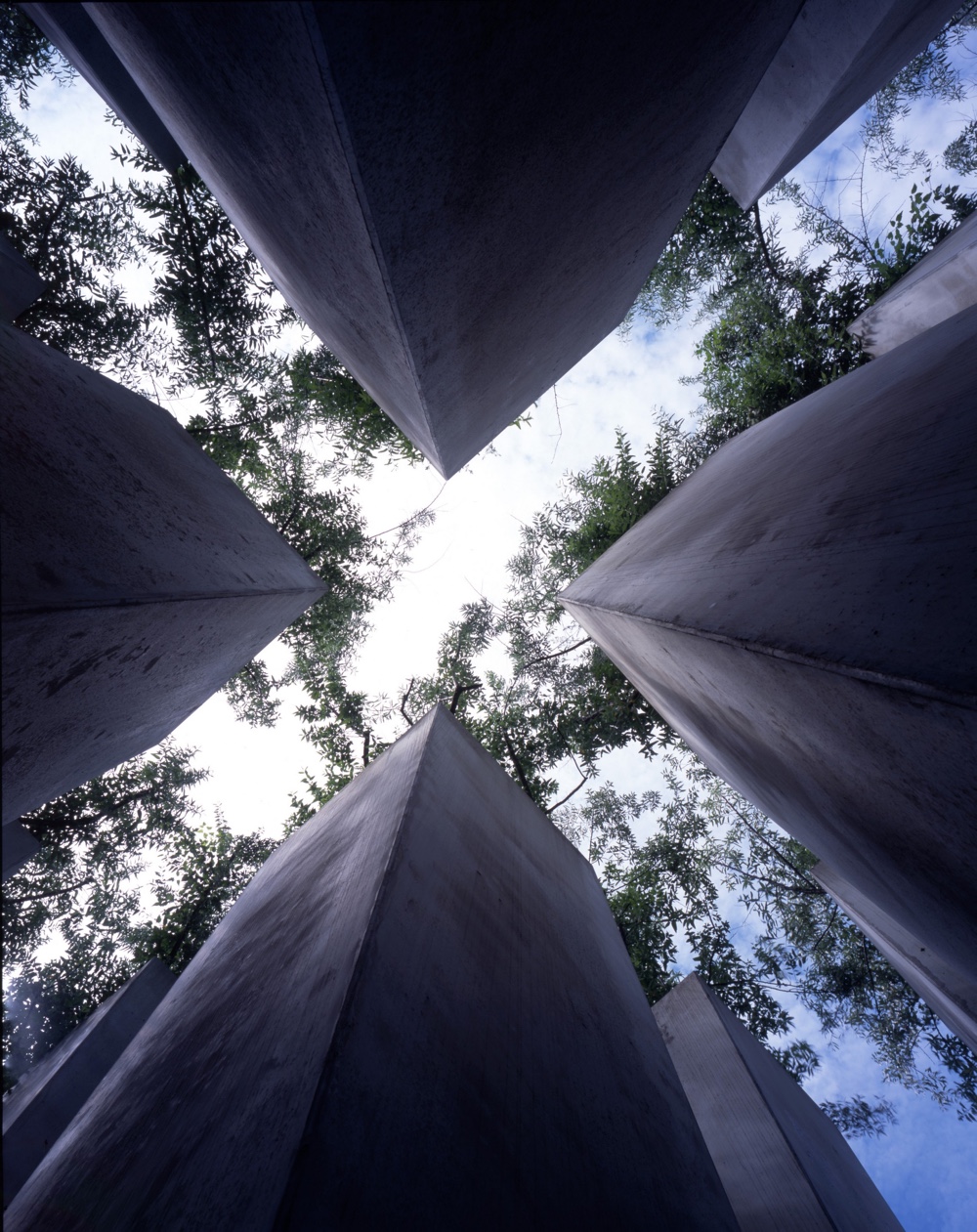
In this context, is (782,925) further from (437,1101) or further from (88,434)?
(88,434)

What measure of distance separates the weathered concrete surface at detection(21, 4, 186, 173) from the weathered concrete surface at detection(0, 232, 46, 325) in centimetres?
193

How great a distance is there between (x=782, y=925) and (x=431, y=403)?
1259 centimetres

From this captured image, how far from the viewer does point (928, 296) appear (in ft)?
20.3

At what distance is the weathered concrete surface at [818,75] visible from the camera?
188 inches

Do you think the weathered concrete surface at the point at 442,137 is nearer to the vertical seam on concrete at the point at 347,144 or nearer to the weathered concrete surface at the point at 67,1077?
the vertical seam on concrete at the point at 347,144

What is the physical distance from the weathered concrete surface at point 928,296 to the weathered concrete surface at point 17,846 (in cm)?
771

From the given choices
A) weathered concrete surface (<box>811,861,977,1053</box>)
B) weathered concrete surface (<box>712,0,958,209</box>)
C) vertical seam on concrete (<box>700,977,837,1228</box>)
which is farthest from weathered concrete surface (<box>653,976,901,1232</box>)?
weathered concrete surface (<box>712,0,958,209</box>)

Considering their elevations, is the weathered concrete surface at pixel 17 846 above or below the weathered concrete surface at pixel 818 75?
below

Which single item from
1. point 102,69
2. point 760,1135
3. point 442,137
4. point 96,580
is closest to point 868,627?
point 442,137

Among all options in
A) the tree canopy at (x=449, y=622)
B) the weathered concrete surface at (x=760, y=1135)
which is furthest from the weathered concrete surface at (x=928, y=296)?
the weathered concrete surface at (x=760, y=1135)

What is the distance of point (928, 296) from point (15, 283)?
9708mm

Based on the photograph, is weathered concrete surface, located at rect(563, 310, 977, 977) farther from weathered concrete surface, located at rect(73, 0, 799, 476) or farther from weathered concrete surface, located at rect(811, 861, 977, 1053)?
weathered concrete surface, located at rect(811, 861, 977, 1053)

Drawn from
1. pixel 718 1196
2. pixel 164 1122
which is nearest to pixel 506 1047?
pixel 164 1122

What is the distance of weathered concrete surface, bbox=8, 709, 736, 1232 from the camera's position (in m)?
1.31
